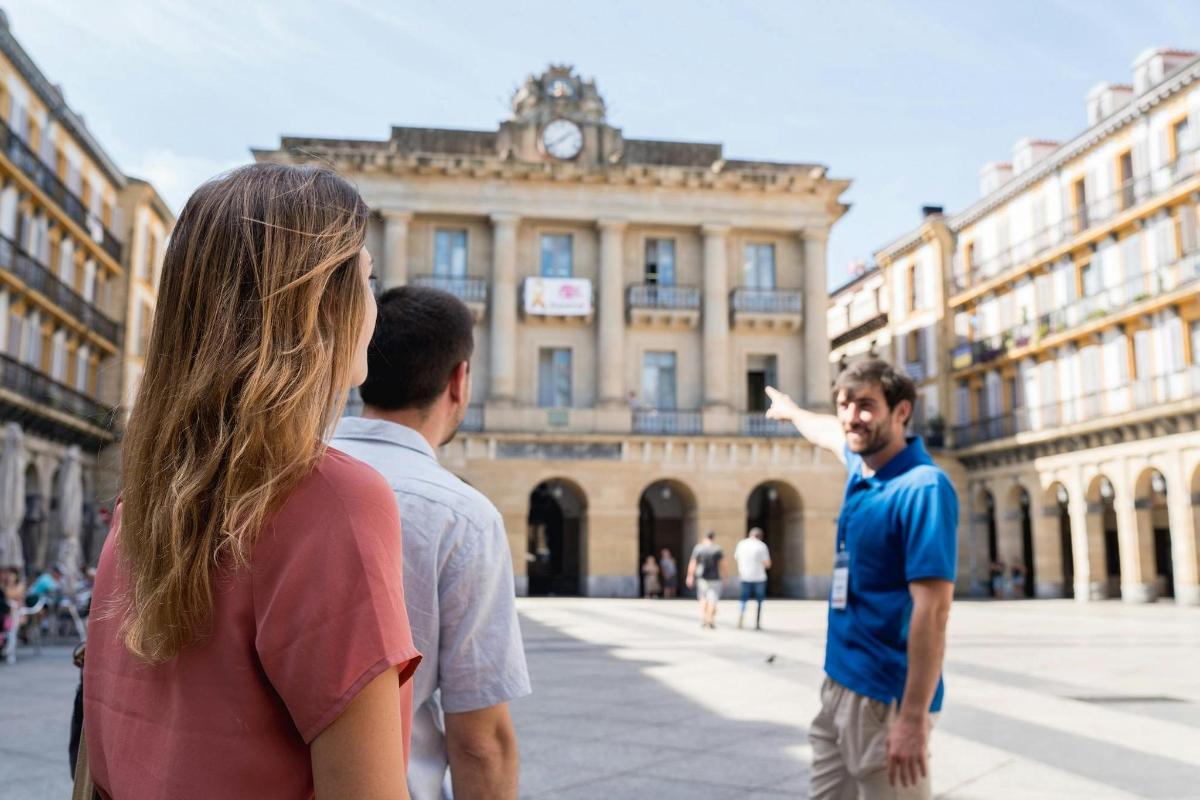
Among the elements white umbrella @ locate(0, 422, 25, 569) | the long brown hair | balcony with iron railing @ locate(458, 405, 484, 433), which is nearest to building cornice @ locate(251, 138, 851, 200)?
balcony with iron railing @ locate(458, 405, 484, 433)

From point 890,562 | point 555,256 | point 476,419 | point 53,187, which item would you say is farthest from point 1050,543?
point 890,562

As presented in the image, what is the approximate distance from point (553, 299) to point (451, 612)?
36082 millimetres

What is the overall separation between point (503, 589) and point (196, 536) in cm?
105

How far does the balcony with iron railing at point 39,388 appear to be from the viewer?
30.9 metres

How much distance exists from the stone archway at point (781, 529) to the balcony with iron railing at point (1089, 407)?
30.3 ft

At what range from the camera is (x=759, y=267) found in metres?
39.8

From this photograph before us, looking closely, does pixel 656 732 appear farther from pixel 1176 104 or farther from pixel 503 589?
pixel 1176 104

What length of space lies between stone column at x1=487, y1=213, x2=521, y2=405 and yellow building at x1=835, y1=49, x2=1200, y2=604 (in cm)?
1908

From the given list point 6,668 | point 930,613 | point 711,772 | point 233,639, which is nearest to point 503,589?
point 233,639

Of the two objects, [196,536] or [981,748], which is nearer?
[196,536]

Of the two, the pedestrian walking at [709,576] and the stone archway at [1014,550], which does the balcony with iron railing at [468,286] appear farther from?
the stone archway at [1014,550]

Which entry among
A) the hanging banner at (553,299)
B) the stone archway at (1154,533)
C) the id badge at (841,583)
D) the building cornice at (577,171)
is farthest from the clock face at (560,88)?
the id badge at (841,583)

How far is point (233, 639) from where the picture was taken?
1219mm

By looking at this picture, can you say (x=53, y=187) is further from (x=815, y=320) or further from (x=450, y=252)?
(x=815, y=320)
